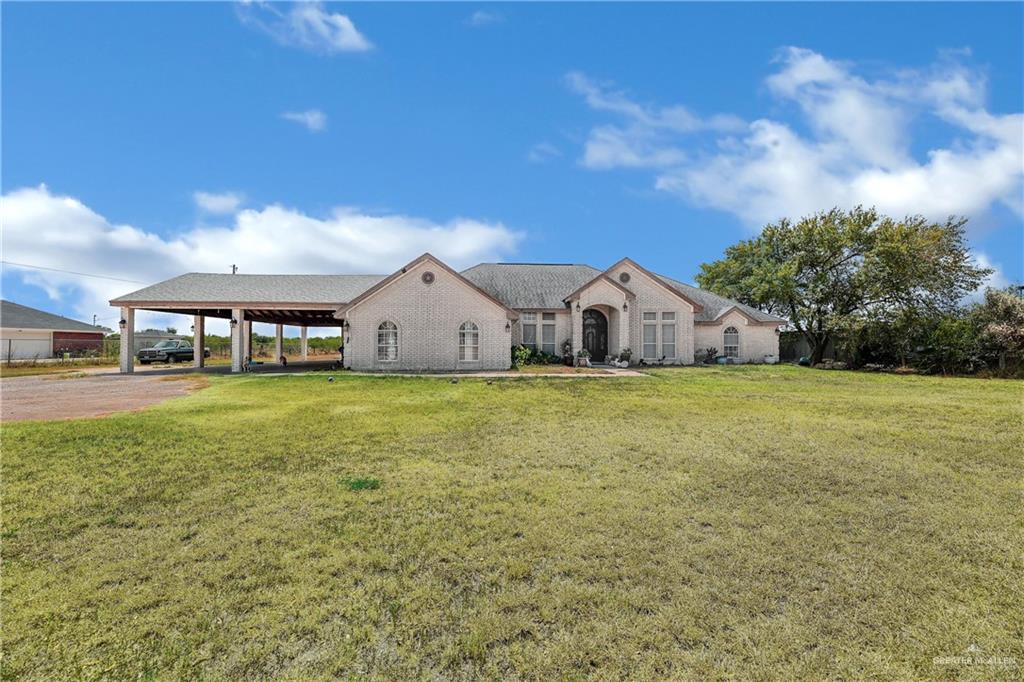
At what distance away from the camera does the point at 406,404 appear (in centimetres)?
1134

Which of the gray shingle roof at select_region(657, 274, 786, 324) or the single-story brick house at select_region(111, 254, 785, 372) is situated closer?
the single-story brick house at select_region(111, 254, 785, 372)

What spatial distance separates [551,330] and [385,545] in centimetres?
2125

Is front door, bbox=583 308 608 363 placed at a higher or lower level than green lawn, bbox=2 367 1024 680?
higher

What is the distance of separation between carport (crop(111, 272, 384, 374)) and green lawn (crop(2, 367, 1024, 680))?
1378cm

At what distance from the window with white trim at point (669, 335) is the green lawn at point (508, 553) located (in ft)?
55.4

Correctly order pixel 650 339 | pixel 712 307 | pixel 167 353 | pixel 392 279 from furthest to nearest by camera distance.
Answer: pixel 167 353
pixel 712 307
pixel 650 339
pixel 392 279

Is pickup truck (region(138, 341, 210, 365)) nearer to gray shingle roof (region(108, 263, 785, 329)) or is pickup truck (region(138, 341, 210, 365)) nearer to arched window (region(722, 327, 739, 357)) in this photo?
gray shingle roof (region(108, 263, 785, 329))

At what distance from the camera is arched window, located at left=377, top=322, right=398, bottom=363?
21094 mm

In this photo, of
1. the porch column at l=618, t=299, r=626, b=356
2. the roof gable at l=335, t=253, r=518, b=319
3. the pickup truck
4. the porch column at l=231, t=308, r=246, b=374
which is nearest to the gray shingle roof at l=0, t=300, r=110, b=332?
the pickup truck

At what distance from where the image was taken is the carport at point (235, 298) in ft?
68.6

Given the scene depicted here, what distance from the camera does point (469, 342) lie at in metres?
21.5

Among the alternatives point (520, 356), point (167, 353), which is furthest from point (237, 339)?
point (520, 356)

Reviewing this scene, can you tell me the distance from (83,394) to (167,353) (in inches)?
697

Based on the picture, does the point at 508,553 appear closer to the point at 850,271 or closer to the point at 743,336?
the point at 743,336
